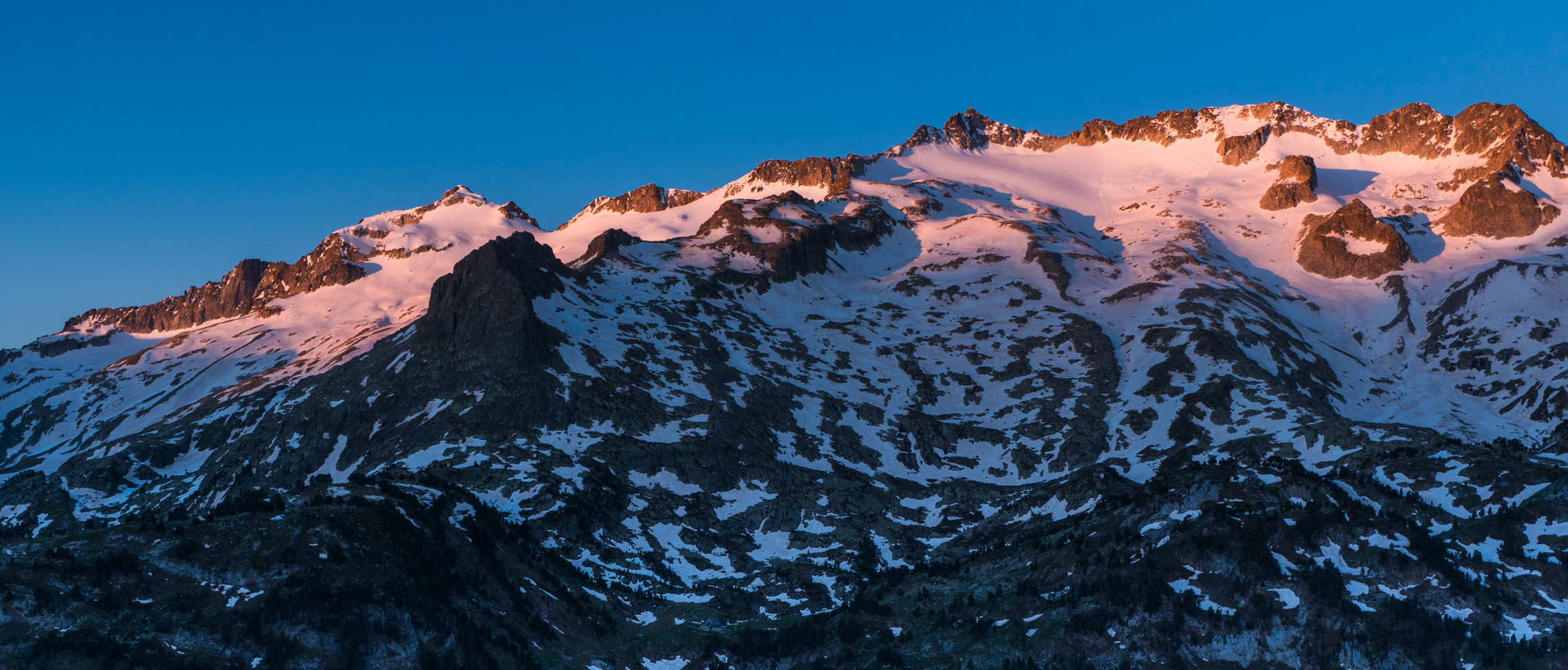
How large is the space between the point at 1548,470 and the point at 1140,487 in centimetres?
4021

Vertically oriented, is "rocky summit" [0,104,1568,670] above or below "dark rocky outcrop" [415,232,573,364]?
below

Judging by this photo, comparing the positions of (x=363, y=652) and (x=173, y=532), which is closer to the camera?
(x=363, y=652)

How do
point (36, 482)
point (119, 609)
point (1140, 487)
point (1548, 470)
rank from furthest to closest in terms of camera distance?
point (36, 482) < point (1140, 487) < point (1548, 470) < point (119, 609)

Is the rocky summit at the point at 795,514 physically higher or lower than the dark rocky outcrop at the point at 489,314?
lower

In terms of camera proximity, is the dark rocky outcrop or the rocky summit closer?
the rocky summit

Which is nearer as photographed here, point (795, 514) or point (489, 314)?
point (795, 514)

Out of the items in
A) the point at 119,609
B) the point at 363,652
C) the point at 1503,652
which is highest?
the point at 119,609

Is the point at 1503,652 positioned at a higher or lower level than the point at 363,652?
lower

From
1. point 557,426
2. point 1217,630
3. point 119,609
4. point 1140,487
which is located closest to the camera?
point 119,609

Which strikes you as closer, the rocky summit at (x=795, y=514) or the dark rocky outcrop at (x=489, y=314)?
the rocky summit at (x=795, y=514)

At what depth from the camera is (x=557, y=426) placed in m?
159

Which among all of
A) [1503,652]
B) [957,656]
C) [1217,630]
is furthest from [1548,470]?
[957,656]

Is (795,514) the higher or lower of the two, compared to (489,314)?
lower

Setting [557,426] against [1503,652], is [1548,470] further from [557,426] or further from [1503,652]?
[557,426]
